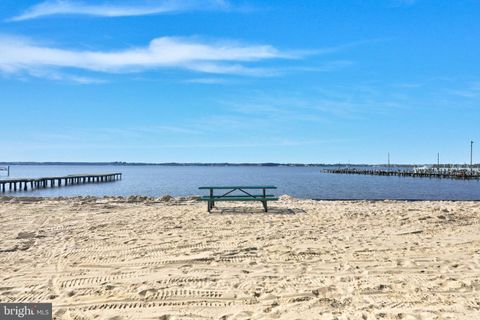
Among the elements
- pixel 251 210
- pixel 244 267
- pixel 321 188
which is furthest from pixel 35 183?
pixel 244 267

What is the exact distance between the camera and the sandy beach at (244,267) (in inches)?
185

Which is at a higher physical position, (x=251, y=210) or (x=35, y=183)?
(x=251, y=210)

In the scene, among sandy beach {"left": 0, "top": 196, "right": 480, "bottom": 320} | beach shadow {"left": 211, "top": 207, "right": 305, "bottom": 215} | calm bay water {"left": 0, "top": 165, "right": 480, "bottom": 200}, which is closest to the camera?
sandy beach {"left": 0, "top": 196, "right": 480, "bottom": 320}

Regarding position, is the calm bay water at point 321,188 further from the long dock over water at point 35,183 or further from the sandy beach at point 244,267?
the sandy beach at point 244,267

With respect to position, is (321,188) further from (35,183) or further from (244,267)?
(244,267)

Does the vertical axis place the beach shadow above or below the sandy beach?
above

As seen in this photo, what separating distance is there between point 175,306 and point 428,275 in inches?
142

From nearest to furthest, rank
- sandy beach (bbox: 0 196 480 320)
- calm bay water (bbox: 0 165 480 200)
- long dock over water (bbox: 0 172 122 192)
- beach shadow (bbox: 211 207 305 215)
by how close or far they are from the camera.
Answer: sandy beach (bbox: 0 196 480 320)
beach shadow (bbox: 211 207 305 215)
calm bay water (bbox: 0 165 480 200)
long dock over water (bbox: 0 172 122 192)

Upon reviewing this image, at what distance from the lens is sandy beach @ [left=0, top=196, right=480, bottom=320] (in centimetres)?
470

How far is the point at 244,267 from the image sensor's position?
20.6ft

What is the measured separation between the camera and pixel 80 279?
19.0 ft

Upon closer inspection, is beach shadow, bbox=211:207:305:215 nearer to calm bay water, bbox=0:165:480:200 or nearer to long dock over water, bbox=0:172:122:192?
calm bay water, bbox=0:165:480:200

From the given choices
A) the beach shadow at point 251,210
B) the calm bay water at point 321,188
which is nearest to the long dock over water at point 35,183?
the calm bay water at point 321,188

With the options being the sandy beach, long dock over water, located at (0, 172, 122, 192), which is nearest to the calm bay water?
long dock over water, located at (0, 172, 122, 192)
